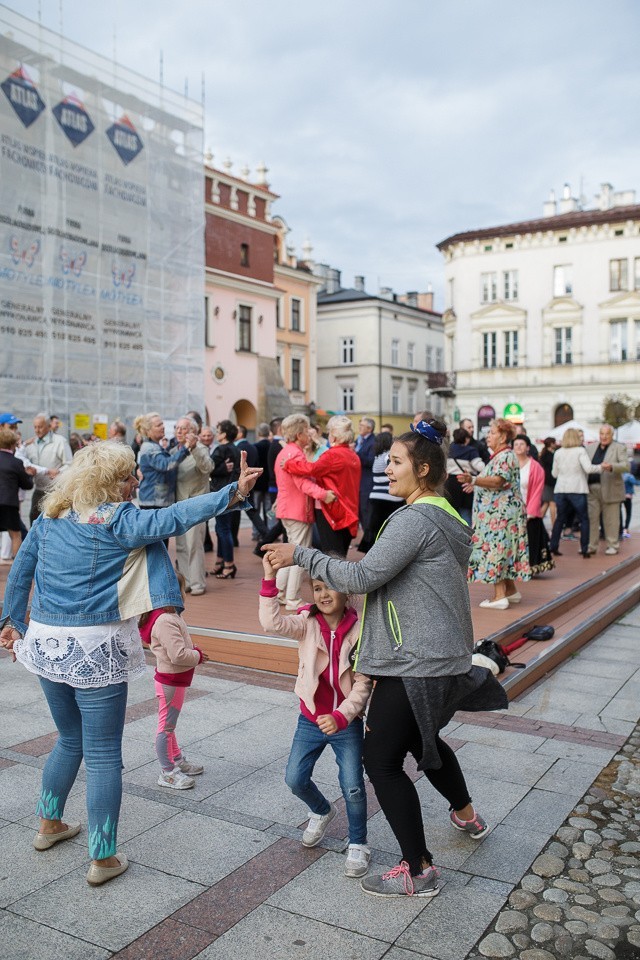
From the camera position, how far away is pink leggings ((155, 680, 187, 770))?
4352 mm

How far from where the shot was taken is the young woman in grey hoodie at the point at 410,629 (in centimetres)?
322

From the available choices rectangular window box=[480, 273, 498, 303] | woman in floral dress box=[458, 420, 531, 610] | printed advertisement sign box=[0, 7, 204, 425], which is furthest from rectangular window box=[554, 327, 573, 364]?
woman in floral dress box=[458, 420, 531, 610]

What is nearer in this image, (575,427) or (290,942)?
(290,942)

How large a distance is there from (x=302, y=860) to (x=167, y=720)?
106cm

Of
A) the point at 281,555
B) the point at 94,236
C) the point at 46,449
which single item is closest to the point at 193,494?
the point at 46,449

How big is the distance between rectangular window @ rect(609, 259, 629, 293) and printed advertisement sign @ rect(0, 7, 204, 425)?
31.3 m

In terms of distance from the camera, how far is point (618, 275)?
49.1 m

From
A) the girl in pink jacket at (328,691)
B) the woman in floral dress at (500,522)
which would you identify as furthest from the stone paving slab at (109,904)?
the woman in floral dress at (500,522)

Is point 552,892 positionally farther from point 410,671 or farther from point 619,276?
point 619,276

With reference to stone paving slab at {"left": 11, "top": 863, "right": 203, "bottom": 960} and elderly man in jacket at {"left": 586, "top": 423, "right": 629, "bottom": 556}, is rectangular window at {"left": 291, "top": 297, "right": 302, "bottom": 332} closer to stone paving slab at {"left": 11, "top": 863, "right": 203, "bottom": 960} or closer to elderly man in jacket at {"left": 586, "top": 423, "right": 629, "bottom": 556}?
elderly man in jacket at {"left": 586, "top": 423, "right": 629, "bottom": 556}

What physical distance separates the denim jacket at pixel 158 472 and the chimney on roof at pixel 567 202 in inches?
2021

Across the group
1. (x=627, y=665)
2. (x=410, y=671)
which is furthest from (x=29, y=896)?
(x=627, y=665)

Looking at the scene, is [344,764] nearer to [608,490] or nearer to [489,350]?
[608,490]

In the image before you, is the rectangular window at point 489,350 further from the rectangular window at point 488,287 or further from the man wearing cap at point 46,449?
the man wearing cap at point 46,449
